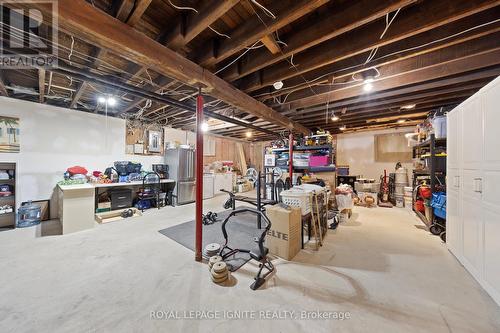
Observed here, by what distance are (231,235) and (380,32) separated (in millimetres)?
3498

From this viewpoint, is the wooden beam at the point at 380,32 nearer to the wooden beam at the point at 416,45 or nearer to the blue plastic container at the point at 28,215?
the wooden beam at the point at 416,45

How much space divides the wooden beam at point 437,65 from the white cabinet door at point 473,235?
1.72 m

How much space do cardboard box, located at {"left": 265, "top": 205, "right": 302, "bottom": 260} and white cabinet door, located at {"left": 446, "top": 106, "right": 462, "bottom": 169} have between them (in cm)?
226

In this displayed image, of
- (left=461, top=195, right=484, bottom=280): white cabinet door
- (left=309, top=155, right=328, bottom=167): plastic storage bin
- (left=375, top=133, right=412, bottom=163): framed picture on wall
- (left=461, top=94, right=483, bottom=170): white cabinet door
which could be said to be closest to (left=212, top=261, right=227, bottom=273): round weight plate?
(left=461, top=195, right=484, bottom=280): white cabinet door

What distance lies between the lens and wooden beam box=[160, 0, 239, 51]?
1500 mm

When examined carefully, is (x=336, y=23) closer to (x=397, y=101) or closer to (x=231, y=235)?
(x=397, y=101)

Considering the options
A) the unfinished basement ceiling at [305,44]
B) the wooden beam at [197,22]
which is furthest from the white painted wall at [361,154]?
the wooden beam at [197,22]

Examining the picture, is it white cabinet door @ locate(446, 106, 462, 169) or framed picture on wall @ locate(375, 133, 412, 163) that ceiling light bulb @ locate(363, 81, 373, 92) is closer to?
white cabinet door @ locate(446, 106, 462, 169)

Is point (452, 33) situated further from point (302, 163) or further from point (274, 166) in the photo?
point (274, 166)

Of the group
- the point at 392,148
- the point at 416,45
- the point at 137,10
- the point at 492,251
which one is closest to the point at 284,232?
the point at 492,251

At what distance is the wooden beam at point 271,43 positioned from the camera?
1.89m

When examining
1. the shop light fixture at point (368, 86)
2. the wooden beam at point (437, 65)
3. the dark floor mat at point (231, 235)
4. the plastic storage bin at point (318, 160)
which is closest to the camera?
the wooden beam at point (437, 65)

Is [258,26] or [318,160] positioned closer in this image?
[258,26]

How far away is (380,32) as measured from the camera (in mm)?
1846
